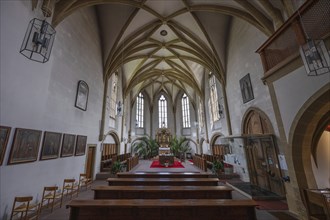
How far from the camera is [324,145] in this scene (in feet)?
13.6

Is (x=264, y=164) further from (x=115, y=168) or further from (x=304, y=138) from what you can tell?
(x=115, y=168)

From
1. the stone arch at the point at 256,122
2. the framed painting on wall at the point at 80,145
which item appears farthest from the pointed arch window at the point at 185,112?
the framed painting on wall at the point at 80,145

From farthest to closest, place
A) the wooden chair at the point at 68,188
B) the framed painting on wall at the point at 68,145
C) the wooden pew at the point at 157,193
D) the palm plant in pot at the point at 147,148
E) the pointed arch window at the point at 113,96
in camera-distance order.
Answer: the palm plant in pot at the point at 147,148 → the pointed arch window at the point at 113,96 → the framed painting on wall at the point at 68,145 → the wooden chair at the point at 68,188 → the wooden pew at the point at 157,193

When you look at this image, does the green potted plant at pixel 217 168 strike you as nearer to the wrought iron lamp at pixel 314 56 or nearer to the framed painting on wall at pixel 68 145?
the wrought iron lamp at pixel 314 56

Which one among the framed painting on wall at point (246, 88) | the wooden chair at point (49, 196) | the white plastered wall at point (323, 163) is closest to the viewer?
the white plastered wall at point (323, 163)

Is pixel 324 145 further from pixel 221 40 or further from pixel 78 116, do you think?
pixel 78 116

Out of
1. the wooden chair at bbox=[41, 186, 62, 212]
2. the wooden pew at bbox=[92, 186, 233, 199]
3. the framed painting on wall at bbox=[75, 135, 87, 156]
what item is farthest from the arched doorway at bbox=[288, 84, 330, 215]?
the framed painting on wall at bbox=[75, 135, 87, 156]

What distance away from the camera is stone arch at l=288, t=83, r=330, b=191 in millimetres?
3248

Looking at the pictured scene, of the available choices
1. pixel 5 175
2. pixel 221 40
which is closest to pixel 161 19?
pixel 221 40

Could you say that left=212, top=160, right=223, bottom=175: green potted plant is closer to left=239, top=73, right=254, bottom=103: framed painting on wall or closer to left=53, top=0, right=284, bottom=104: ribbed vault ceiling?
left=239, top=73, right=254, bottom=103: framed painting on wall

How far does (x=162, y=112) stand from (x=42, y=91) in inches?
611

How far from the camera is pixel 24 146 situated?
3514 millimetres

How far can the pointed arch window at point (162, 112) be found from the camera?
60.9 feet

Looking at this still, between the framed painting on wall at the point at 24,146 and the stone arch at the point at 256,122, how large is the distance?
7939 millimetres
